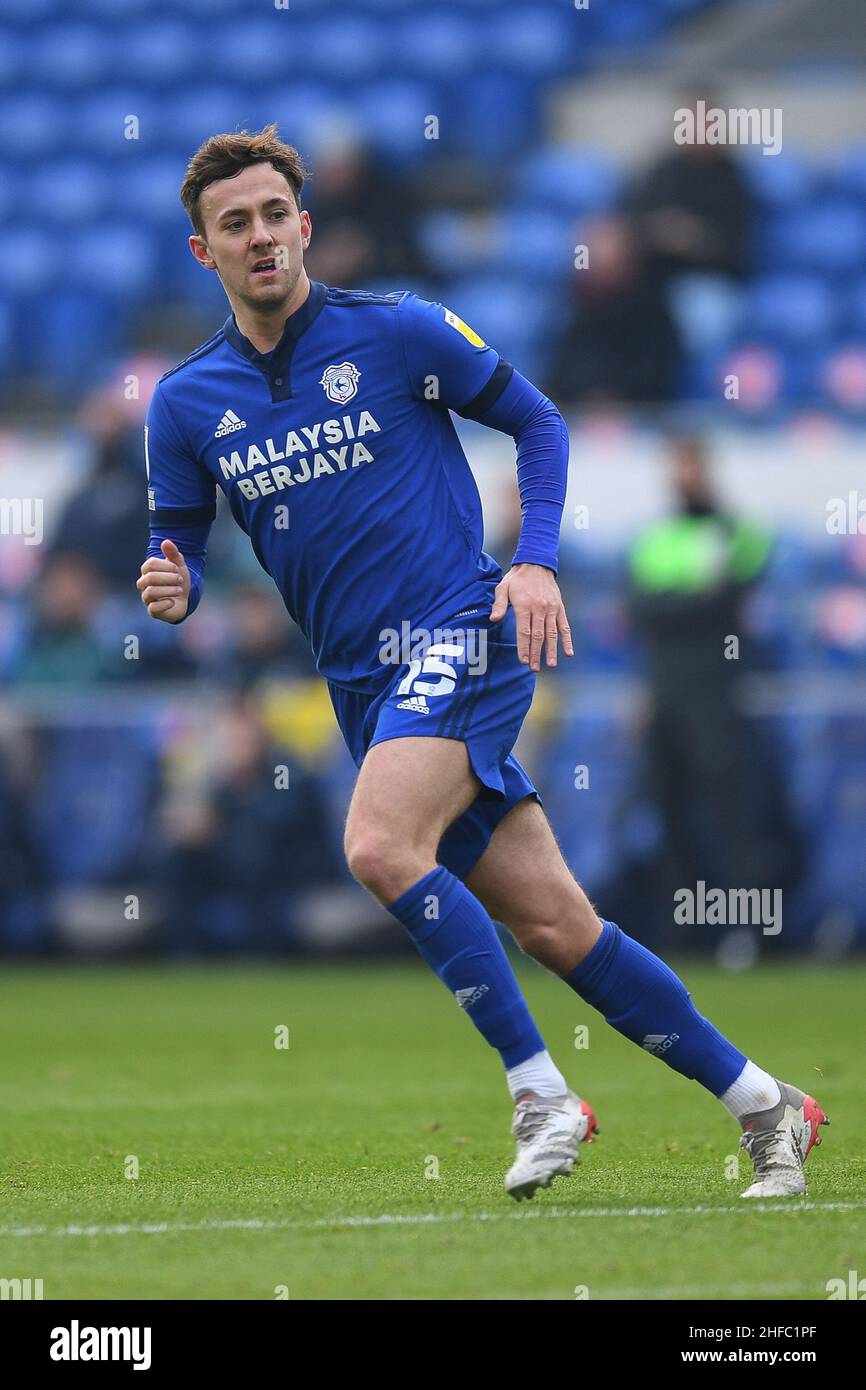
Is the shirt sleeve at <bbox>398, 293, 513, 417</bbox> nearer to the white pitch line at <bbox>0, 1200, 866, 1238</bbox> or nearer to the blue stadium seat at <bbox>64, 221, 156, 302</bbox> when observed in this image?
the white pitch line at <bbox>0, 1200, 866, 1238</bbox>

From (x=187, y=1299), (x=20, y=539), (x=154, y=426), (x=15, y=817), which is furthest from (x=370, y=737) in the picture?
(x=20, y=539)

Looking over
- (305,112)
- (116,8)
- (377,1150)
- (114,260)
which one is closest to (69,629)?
(114,260)

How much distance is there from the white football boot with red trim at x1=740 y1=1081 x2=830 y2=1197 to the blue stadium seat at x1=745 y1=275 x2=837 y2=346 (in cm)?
987

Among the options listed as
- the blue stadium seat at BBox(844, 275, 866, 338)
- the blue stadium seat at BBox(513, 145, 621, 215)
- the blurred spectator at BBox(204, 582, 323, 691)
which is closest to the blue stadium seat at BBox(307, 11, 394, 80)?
the blue stadium seat at BBox(513, 145, 621, 215)

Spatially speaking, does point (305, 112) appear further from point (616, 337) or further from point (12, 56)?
point (616, 337)

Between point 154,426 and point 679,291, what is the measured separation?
9.09 metres

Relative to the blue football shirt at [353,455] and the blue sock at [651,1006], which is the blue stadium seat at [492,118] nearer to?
the blue football shirt at [353,455]

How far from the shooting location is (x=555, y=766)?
10.7m

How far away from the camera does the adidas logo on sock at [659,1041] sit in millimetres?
4527

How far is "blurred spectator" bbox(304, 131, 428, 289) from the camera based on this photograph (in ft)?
43.4

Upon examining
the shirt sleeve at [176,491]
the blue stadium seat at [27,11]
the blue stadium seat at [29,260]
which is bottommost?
the shirt sleeve at [176,491]
